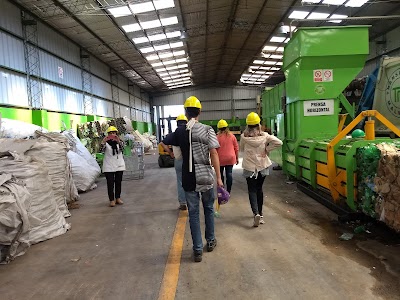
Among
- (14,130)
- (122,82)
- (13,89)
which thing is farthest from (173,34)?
(14,130)

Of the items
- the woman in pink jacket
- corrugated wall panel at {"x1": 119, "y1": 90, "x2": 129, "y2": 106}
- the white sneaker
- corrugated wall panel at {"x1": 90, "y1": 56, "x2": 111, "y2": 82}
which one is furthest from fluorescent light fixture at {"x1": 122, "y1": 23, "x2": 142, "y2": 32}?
the white sneaker

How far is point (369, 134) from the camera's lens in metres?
4.51

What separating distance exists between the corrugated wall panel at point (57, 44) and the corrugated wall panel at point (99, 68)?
1.95 meters

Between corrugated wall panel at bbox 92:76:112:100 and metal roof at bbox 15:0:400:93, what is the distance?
123 centimetres

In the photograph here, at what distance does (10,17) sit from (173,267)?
10.1 meters

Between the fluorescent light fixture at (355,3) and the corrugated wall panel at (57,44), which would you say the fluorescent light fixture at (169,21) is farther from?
→ the fluorescent light fixture at (355,3)

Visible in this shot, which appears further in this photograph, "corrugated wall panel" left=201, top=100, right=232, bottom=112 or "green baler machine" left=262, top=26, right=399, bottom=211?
"corrugated wall panel" left=201, top=100, right=232, bottom=112

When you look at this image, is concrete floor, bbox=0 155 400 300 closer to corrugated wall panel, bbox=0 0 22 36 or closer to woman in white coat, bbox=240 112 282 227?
woman in white coat, bbox=240 112 282 227

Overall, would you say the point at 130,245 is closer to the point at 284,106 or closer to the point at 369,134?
the point at 369,134

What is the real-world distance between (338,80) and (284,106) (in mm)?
1758

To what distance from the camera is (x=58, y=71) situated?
1323 centimetres

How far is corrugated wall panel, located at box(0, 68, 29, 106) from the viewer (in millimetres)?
9414

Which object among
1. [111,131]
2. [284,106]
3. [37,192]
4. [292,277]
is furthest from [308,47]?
[37,192]

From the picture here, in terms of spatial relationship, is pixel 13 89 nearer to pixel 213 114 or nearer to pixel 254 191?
pixel 254 191
